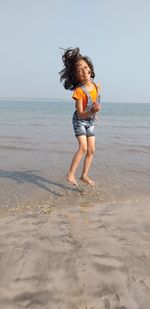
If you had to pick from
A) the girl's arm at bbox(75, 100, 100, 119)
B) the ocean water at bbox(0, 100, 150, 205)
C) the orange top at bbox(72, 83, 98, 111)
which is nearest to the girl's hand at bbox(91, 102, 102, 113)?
the girl's arm at bbox(75, 100, 100, 119)

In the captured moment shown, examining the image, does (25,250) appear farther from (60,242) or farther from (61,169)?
(61,169)

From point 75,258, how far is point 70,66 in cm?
286

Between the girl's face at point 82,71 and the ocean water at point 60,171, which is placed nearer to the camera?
the ocean water at point 60,171

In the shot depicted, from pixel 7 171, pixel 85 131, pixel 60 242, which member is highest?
pixel 85 131

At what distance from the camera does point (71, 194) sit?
4223 mm

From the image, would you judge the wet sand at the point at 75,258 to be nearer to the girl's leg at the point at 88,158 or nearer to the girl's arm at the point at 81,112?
the girl's leg at the point at 88,158

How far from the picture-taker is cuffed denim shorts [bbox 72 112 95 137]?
14.9 ft

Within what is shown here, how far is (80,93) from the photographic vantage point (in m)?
4.43

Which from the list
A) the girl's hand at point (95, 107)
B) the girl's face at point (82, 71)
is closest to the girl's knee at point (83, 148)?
the girl's hand at point (95, 107)

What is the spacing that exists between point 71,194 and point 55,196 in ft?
0.69

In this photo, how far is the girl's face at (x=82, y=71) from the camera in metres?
4.47

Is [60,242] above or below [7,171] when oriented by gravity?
above

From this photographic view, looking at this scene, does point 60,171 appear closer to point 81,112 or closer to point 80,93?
point 81,112

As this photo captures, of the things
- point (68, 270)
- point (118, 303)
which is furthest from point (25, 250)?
point (118, 303)
